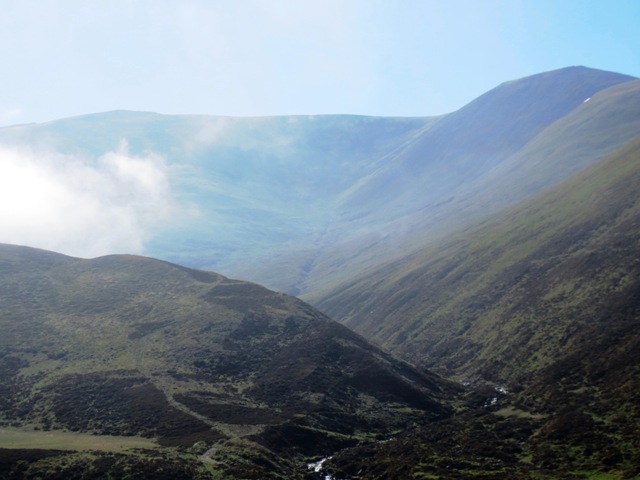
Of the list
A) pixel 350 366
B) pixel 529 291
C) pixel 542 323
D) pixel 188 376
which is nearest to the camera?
pixel 188 376

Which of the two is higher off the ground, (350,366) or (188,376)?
(188,376)

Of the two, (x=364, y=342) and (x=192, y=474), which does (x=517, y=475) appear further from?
(x=364, y=342)

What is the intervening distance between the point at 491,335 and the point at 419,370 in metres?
23.2

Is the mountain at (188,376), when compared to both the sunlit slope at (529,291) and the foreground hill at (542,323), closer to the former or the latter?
the foreground hill at (542,323)

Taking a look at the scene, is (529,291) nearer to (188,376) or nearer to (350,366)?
(350,366)

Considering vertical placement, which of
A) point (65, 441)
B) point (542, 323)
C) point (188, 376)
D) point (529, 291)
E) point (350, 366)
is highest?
point (65, 441)

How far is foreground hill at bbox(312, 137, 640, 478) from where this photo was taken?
70.1m

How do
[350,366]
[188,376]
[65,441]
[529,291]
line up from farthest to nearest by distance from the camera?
1. [529,291]
2. [350,366]
3. [188,376]
4. [65,441]

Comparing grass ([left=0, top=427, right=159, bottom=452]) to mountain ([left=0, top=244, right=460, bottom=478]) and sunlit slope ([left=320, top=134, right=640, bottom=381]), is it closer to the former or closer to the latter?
mountain ([left=0, top=244, right=460, bottom=478])

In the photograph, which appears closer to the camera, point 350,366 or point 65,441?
point 65,441

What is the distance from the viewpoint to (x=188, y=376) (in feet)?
322

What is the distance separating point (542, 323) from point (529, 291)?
20.2 metres

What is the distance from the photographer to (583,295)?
121 metres

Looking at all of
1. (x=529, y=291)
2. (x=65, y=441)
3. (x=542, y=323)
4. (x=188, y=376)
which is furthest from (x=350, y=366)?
(x=529, y=291)
